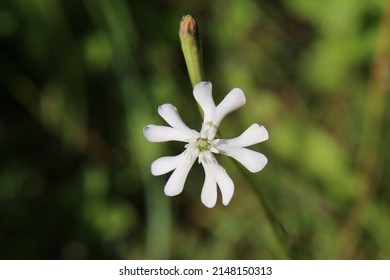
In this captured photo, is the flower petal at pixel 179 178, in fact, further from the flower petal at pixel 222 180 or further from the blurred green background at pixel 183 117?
the blurred green background at pixel 183 117

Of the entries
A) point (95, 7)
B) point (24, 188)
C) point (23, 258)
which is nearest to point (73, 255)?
point (23, 258)

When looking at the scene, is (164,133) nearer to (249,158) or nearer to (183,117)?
(249,158)

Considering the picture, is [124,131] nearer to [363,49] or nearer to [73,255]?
[73,255]

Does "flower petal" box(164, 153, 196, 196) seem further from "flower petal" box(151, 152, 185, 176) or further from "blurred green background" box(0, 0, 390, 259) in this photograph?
"blurred green background" box(0, 0, 390, 259)

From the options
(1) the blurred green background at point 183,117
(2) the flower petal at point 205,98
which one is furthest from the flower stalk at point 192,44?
(1) the blurred green background at point 183,117

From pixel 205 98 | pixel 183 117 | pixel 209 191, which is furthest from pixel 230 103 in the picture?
pixel 183 117

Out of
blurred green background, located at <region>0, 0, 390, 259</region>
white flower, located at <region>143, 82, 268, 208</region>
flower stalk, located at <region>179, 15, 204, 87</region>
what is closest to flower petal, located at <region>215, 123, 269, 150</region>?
white flower, located at <region>143, 82, 268, 208</region>
